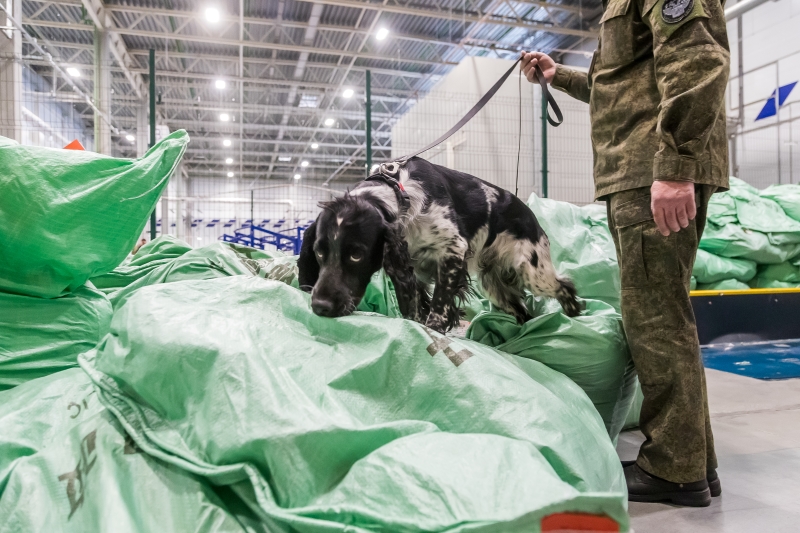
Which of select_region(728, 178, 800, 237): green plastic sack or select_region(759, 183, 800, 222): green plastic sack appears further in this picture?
select_region(759, 183, 800, 222): green plastic sack

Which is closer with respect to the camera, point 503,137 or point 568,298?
point 568,298

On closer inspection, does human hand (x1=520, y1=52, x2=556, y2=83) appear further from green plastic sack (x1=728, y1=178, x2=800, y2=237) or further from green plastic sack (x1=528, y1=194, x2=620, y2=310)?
green plastic sack (x1=728, y1=178, x2=800, y2=237)

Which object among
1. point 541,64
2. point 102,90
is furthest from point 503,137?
point 102,90

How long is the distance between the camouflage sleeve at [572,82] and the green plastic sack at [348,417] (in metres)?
1.22

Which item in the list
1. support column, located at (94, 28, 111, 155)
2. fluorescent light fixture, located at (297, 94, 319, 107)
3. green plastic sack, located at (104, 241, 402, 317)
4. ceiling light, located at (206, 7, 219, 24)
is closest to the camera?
green plastic sack, located at (104, 241, 402, 317)

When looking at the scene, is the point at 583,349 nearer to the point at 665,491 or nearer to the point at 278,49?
the point at 665,491

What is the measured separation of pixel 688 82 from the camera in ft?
4.83

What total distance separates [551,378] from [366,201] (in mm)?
869

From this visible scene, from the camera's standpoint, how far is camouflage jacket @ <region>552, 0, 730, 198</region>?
4.82 ft

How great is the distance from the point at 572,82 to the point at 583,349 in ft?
3.78

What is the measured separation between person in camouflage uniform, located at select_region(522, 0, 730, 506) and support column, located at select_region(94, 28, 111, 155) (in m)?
7.47

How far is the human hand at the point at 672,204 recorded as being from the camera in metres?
1.48

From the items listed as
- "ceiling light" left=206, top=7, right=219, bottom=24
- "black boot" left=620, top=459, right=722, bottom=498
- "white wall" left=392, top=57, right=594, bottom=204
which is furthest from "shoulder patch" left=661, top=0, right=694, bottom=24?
"ceiling light" left=206, top=7, right=219, bottom=24

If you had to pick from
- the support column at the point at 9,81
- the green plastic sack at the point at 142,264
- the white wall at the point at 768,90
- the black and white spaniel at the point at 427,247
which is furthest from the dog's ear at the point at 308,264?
the white wall at the point at 768,90
